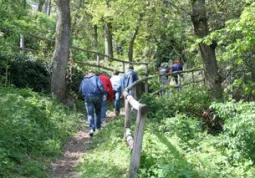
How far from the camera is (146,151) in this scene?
5527 millimetres

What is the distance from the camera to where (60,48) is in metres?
11.5

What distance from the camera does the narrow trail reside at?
624cm

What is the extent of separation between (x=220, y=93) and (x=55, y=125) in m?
5.86

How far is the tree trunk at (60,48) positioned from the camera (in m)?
11.4

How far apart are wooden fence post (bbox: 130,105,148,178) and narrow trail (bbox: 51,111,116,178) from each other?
→ 5.36ft

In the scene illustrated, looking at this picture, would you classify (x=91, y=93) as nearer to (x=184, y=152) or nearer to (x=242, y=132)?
(x=184, y=152)

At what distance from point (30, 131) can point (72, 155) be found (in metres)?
1.08

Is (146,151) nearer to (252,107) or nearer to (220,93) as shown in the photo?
(252,107)

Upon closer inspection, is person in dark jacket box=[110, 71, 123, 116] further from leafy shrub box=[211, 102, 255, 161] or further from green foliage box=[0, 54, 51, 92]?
leafy shrub box=[211, 102, 255, 161]

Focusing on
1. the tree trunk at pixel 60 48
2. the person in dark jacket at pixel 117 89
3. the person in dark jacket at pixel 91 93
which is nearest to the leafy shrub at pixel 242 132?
the person in dark jacket at pixel 91 93

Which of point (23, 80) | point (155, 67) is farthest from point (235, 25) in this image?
point (155, 67)

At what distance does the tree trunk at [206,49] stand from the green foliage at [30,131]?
4.77 metres

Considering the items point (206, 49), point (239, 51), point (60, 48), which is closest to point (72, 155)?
point (60, 48)

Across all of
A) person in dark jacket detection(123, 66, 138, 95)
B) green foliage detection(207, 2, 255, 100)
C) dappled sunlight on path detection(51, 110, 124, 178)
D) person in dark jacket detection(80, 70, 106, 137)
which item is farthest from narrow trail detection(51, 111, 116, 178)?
green foliage detection(207, 2, 255, 100)
